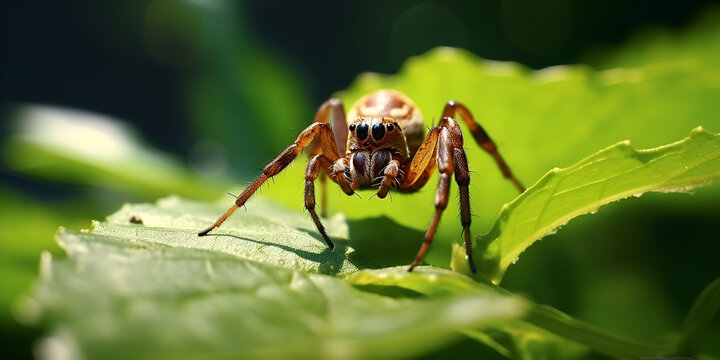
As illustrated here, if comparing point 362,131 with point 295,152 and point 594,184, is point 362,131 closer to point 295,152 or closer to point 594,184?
point 295,152

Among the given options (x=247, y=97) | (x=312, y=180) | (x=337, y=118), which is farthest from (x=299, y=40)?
(x=312, y=180)

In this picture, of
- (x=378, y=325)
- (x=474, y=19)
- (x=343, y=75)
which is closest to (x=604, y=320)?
(x=378, y=325)

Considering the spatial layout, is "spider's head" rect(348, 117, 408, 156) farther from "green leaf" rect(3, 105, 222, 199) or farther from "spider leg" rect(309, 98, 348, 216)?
"green leaf" rect(3, 105, 222, 199)

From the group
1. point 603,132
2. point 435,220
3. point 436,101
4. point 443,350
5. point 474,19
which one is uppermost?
point 474,19

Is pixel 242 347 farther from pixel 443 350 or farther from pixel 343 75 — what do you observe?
pixel 343 75

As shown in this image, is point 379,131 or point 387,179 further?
point 379,131

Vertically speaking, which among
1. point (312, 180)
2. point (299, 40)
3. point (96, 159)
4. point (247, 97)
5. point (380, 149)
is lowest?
point (312, 180)

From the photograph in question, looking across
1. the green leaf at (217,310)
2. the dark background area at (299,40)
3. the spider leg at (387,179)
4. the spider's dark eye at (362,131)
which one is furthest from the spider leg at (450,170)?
the dark background area at (299,40)
